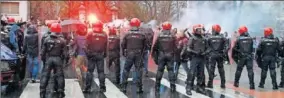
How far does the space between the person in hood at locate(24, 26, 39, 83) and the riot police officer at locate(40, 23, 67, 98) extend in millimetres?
3042

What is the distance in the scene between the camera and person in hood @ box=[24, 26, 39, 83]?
47.0ft

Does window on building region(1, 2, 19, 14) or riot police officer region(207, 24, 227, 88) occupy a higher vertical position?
window on building region(1, 2, 19, 14)

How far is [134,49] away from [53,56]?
227 cm

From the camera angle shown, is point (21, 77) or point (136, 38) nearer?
point (136, 38)

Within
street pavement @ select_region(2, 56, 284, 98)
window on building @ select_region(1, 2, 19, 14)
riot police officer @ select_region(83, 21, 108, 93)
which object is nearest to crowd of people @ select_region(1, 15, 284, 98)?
riot police officer @ select_region(83, 21, 108, 93)

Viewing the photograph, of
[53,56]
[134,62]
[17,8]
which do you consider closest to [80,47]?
[134,62]

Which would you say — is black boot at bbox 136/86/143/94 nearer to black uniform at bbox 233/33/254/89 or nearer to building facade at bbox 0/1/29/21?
black uniform at bbox 233/33/254/89

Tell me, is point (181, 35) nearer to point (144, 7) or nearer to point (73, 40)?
point (73, 40)

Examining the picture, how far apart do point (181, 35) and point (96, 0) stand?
32.2 m

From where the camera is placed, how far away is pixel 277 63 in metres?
15.3

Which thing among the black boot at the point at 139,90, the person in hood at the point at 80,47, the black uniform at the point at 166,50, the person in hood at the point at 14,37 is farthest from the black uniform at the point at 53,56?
the person in hood at the point at 14,37

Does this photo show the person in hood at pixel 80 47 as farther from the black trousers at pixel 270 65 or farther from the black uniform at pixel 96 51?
the black trousers at pixel 270 65

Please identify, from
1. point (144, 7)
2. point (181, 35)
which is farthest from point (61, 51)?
point (144, 7)

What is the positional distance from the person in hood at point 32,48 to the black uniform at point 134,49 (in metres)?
3.05
